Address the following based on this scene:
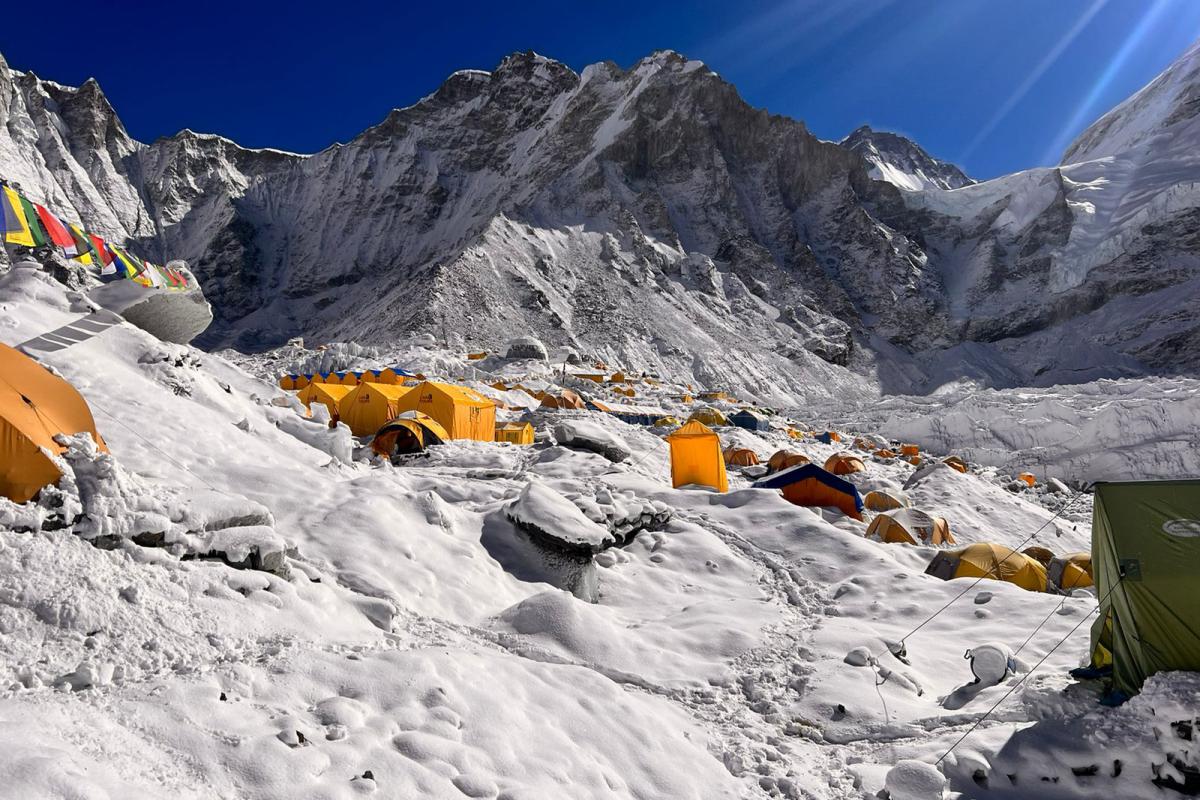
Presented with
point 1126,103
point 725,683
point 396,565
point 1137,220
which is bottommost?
point 725,683

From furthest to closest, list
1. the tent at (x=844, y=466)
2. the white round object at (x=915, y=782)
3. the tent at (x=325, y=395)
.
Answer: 1. the tent at (x=844, y=466)
2. the tent at (x=325, y=395)
3. the white round object at (x=915, y=782)

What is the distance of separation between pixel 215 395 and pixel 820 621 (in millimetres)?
10558

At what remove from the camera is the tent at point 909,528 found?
1591 centimetres

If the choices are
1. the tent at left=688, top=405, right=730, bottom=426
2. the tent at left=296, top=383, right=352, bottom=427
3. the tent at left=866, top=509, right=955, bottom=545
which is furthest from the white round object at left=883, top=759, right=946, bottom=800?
the tent at left=688, top=405, right=730, bottom=426

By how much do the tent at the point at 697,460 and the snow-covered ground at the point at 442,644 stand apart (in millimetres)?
5677

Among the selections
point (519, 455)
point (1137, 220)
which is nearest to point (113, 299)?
point (519, 455)

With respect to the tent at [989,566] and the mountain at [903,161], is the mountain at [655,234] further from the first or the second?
the tent at [989,566]

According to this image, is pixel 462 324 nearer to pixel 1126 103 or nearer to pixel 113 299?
pixel 113 299

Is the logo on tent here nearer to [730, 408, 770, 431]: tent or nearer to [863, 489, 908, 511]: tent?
[863, 489, 908, 511]: tent

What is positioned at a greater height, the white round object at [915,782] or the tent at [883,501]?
the tent at [883,501]

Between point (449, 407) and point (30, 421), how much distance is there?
1520 cm

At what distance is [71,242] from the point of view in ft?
37.7

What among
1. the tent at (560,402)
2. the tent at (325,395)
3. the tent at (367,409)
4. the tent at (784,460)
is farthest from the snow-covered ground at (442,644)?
the tent at (560,402)

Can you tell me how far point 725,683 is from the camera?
732 centimetres
